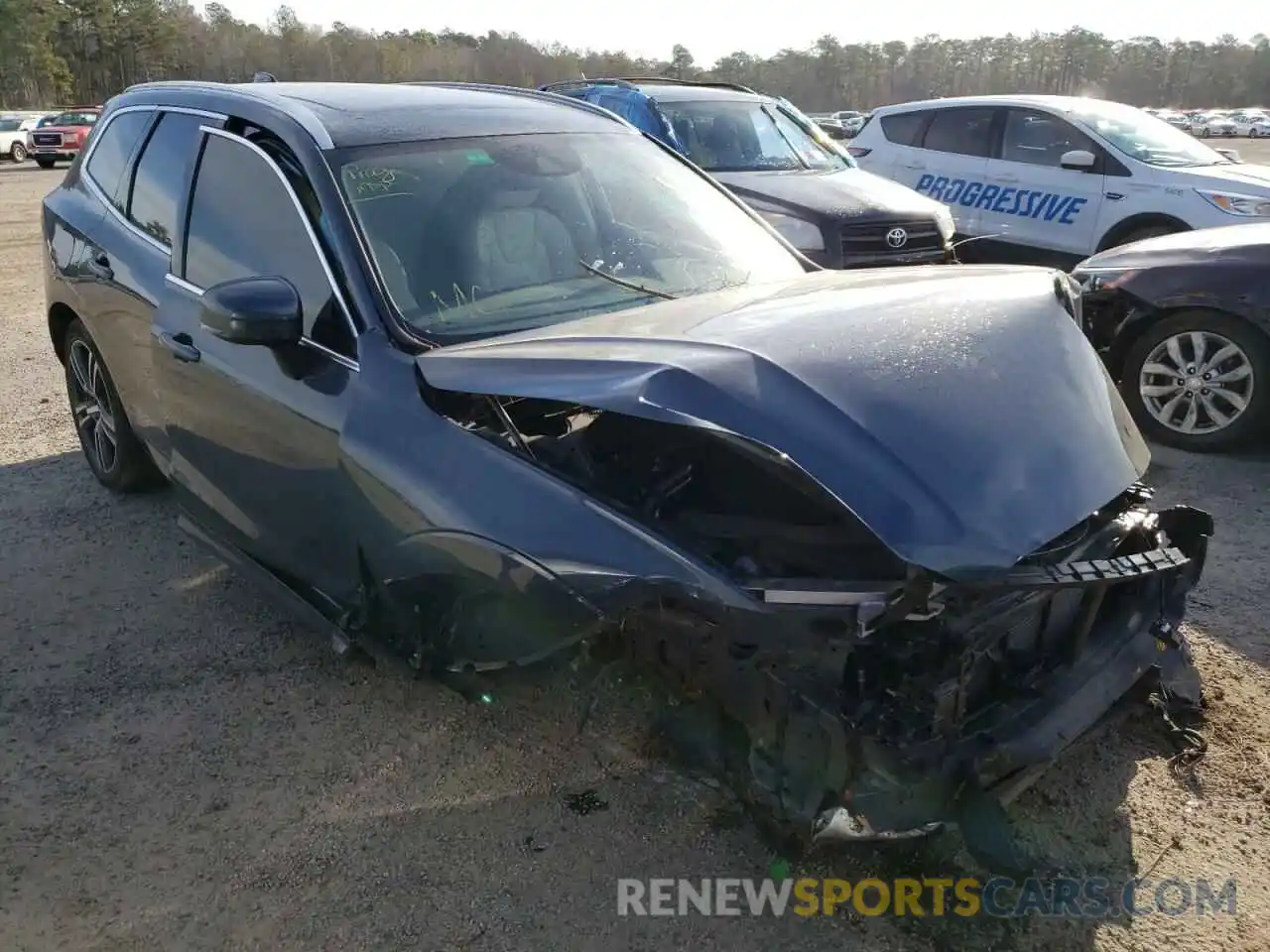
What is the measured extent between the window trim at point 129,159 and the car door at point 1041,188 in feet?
25.0

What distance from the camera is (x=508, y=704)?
10.8ft

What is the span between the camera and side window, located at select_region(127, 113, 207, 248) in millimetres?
3904

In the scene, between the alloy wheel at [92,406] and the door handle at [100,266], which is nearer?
the door handle at [100,266]

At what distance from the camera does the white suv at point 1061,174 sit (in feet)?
28.1

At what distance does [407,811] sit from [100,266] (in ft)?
9.30

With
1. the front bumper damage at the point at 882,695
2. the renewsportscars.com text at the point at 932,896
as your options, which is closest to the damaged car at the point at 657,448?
the front bumper damage at the point at 882,695

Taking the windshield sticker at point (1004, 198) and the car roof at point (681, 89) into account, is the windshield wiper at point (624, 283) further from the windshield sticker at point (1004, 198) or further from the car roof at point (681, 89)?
the windshield sticker at point (1004, 198)

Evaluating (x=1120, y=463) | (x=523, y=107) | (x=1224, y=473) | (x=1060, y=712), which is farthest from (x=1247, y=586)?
(x=523, y=107)

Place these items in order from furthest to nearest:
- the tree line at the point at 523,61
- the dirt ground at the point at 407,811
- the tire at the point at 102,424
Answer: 1. the tree line at the point at 523,61
2. the tire at the point at 102,424
3. the dirt ground at the point at 407,811

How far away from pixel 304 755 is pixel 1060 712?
2128 millimetres

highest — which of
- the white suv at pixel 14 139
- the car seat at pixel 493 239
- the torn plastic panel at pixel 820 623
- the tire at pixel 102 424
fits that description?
the car seat at pixel 493 239

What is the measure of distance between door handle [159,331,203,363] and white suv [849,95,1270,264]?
7.38 metres

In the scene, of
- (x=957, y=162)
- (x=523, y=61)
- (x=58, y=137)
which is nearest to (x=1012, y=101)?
(x=957, y=162)

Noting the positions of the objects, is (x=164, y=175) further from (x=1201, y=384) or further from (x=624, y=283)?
(x=1201, y=384)
